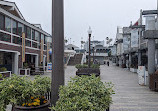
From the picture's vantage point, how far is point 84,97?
2717mm

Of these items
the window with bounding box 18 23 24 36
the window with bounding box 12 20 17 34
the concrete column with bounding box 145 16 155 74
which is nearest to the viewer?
the concrete column with bounding box 145 16 155 74

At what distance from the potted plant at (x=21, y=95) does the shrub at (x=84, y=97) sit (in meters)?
0.71

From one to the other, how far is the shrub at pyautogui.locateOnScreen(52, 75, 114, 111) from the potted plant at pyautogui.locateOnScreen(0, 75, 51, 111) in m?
0.71

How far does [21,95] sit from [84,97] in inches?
60.0

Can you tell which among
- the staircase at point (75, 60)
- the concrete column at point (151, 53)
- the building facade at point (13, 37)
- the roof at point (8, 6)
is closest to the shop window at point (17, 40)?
the building facade at point (13, 37)

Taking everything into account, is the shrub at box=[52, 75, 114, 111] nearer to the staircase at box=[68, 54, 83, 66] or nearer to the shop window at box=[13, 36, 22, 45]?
the shop window at box=[13, 36, 22, 45]

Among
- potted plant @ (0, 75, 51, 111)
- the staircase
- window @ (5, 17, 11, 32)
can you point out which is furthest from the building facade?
the staircase

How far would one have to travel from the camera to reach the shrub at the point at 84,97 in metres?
2.57

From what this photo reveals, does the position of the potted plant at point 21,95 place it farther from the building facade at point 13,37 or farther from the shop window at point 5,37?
the shop window at point 5,37

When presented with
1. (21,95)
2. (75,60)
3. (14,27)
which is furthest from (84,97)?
(75,60)

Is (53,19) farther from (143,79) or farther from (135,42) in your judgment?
(135,42)

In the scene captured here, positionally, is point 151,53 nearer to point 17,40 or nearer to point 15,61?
point 15,61

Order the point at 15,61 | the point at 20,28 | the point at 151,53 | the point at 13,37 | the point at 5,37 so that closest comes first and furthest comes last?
1. the point at 151,53
2. the point at 5,37
3. the point at 13,37
4. the point at 15,61
5. the point at 20,28

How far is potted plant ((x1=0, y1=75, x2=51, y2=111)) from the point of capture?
3.20 meters
